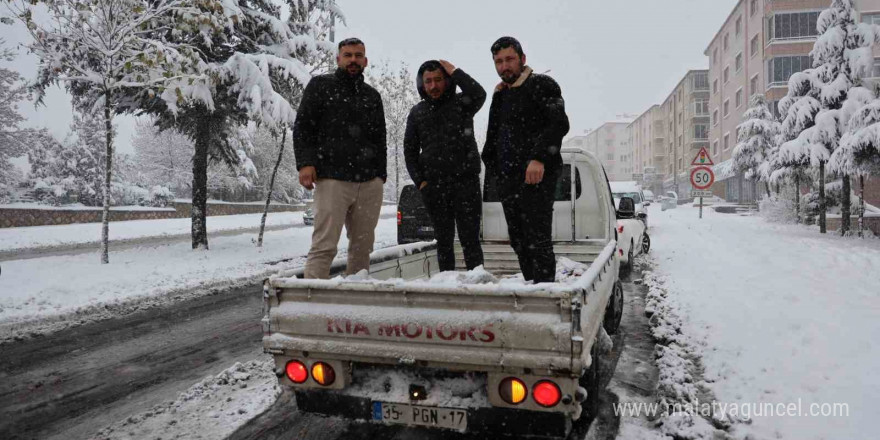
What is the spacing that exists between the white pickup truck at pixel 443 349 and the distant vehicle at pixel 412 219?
25.0 ft

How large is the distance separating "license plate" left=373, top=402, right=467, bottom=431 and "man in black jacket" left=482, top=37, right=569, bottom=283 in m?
1.32

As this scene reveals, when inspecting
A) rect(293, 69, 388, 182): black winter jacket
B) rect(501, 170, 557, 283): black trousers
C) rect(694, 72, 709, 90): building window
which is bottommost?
rect(501, 170, 557, 283): black trousers

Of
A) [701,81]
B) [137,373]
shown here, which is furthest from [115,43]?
[701,81]

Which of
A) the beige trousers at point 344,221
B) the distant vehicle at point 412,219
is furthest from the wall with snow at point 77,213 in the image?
the beige trousers at point 344,221

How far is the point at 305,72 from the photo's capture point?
529 inches

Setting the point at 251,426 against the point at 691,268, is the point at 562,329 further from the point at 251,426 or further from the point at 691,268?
the point at 691,268

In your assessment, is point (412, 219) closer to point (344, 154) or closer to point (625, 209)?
point (625, 209)

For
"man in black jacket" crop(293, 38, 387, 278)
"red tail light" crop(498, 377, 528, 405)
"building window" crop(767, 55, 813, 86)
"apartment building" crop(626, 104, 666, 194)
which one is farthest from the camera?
"apartment building" crop(626, 104, 666, 194)

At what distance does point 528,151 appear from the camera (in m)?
3.69

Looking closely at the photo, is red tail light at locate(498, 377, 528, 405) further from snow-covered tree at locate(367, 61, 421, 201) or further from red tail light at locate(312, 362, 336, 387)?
snow-covered tree at locate(367, 61, 421, 201)

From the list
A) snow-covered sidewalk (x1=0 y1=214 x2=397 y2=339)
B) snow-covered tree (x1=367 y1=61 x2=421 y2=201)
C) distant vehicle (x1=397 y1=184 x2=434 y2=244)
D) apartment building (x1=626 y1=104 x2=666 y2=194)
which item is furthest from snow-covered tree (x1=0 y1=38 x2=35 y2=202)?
apartment building (x1=626 y1=104 x2=666 y2=194)

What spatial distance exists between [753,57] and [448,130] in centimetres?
5042

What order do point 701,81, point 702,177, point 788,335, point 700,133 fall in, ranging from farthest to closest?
point 701,81 → point 700,133 → point 702,177 → point 788,335

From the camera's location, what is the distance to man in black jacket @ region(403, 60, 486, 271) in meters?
3.88
